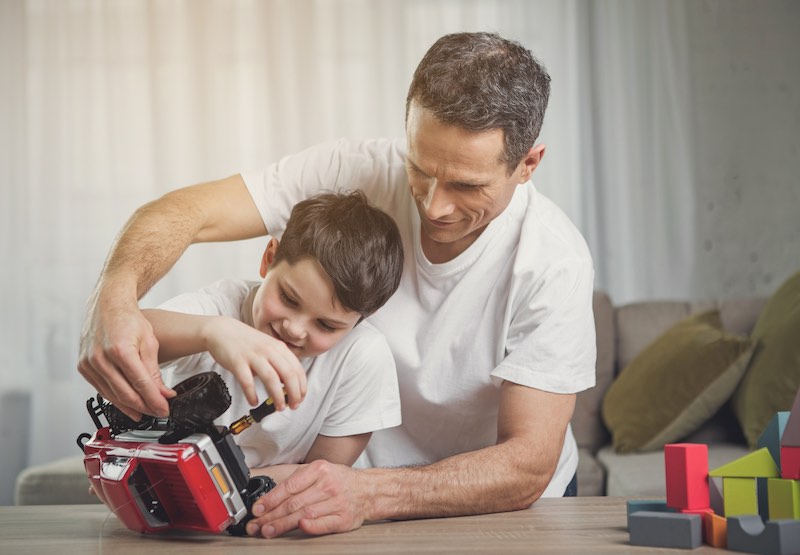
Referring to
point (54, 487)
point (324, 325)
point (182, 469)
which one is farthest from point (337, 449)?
point (54, 487)

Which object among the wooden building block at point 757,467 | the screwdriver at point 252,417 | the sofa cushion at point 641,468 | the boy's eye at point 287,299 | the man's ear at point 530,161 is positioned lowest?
the sofa cushion at point 641,468

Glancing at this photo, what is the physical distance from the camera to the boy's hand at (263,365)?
1041 mm

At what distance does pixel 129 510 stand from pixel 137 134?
3165mm

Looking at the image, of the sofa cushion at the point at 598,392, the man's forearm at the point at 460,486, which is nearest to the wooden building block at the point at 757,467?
the man's forearm at the point at 460,486

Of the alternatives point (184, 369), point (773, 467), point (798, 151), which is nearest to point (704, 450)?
point (773, 467)

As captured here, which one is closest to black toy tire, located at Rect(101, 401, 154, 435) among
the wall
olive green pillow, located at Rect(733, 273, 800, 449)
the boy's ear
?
the boy's ear

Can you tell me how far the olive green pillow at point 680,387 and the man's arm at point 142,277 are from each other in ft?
5.39

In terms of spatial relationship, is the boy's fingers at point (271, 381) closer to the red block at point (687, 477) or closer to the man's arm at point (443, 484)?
the man's arm at point (443, 484)

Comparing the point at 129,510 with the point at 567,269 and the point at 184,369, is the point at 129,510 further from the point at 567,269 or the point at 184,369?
the point at 567,269

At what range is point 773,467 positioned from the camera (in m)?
0.98

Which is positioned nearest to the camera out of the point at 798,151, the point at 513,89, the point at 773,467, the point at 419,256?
the point at 773,467

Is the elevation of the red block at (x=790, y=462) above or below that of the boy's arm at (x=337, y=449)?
above

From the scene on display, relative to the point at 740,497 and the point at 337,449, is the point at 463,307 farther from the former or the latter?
the point at 740,497

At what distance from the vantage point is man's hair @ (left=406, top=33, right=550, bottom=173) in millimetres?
1383
